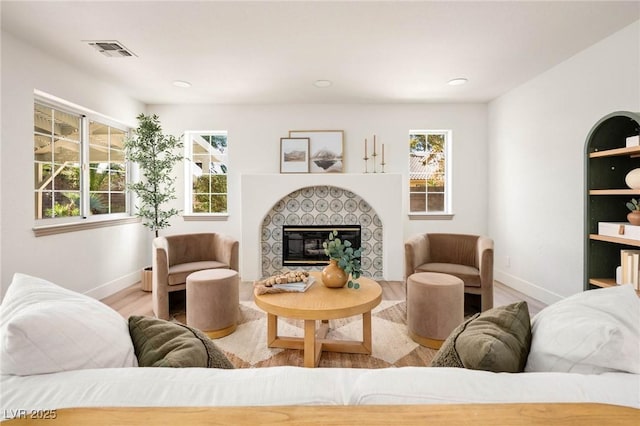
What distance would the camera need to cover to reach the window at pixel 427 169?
4.96m

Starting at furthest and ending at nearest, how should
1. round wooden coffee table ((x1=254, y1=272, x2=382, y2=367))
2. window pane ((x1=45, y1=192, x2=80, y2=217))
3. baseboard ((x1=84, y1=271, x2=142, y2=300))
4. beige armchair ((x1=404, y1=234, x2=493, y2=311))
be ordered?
baseboard ((x1=84, y1=271, x2=142, y2=300)) < window pane ((x1=45, y1=192, x2=80, y2=217)) < beige armchair ((x1=404, y1=234, x2=493, y2=311)) < round wooden coffee table ((x1=254, y1=272, x2=382, y2=367))

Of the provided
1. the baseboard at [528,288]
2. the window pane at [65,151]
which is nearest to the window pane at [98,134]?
the window pane at [65,151]

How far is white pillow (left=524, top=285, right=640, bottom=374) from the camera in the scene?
862 millimetres

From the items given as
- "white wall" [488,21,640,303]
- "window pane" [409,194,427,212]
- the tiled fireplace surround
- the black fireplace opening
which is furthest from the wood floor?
"window pane" [409,194,427,212]

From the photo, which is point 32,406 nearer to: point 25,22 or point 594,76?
point 25,22

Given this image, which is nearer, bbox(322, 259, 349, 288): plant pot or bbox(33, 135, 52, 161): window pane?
bbox(322, 259, 349, 288): plant pot

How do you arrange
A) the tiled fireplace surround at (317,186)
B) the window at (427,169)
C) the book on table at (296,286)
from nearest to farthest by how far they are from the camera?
the book on table at (296,286), the tiled fireplace surround at (317,186), the window at (427,169)

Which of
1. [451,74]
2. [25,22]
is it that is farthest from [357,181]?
[25,22]

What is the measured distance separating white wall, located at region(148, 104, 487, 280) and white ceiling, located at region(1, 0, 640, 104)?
760 millimetres

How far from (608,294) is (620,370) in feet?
0.85

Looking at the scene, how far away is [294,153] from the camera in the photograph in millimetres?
4781

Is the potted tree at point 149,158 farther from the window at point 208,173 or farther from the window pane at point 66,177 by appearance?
the window at point 208,173

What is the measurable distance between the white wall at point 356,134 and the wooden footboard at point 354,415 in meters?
4.21

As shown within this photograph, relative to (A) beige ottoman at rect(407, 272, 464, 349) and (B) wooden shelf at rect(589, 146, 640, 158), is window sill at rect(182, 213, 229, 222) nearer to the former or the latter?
(A) beige ottoman at rect(407, 272, 464, 349)
